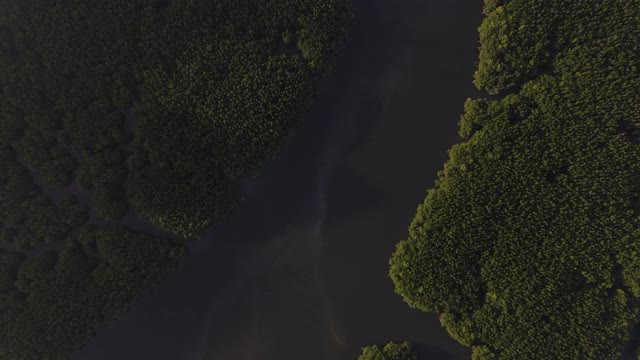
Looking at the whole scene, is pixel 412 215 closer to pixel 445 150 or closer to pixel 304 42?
pixel 445 150

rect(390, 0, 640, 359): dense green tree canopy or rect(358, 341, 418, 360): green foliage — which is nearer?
rect(390, 0, 640, 359): dense green tree canopy

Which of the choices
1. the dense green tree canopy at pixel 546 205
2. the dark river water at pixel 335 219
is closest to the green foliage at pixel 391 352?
the dark river water at pixel 335 219

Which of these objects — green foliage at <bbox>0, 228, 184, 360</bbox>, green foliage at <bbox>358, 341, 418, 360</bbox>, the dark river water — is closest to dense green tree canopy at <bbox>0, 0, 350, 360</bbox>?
green foliage at <bbox>0, 228, 184, 360</bbox>

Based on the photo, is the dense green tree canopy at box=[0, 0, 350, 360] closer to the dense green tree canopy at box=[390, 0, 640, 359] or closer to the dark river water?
the dark river water

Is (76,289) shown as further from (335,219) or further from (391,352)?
(391,352)

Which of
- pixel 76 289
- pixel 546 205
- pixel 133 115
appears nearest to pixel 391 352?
pixel 546 205

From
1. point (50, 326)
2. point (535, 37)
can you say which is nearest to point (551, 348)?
point (535, 37)
